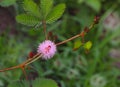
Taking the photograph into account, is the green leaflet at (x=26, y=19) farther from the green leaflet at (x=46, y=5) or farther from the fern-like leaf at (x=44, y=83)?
the fern-like leaf at (x=44, y=83)

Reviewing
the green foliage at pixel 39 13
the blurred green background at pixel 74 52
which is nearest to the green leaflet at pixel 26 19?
the green foliage at pixel 39 13

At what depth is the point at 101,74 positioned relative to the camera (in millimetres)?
2537

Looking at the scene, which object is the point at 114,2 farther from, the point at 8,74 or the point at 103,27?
the point at 8,74

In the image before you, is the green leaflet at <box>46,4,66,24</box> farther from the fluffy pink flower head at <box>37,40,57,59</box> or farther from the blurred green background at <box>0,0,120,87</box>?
the blurred green background at <box>0,0,120,87</box>

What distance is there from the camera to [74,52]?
2.59 m

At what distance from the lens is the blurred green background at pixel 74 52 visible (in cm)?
230

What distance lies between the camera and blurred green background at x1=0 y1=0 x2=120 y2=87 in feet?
7.54

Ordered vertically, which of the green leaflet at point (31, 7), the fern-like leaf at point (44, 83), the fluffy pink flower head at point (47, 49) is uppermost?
the green leaflet at point (31, 7)

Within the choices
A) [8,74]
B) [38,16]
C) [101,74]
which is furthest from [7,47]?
[38,16]

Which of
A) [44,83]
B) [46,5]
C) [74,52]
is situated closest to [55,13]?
[46,5]

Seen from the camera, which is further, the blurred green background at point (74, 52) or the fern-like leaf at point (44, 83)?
the blurred green background at point (74, 52)

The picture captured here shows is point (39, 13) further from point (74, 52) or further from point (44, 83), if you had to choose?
point (74, 52)

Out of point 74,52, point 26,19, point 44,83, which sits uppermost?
point 74,52

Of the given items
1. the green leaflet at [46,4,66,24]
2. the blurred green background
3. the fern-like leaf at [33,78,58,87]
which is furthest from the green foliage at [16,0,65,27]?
the blurred green background
